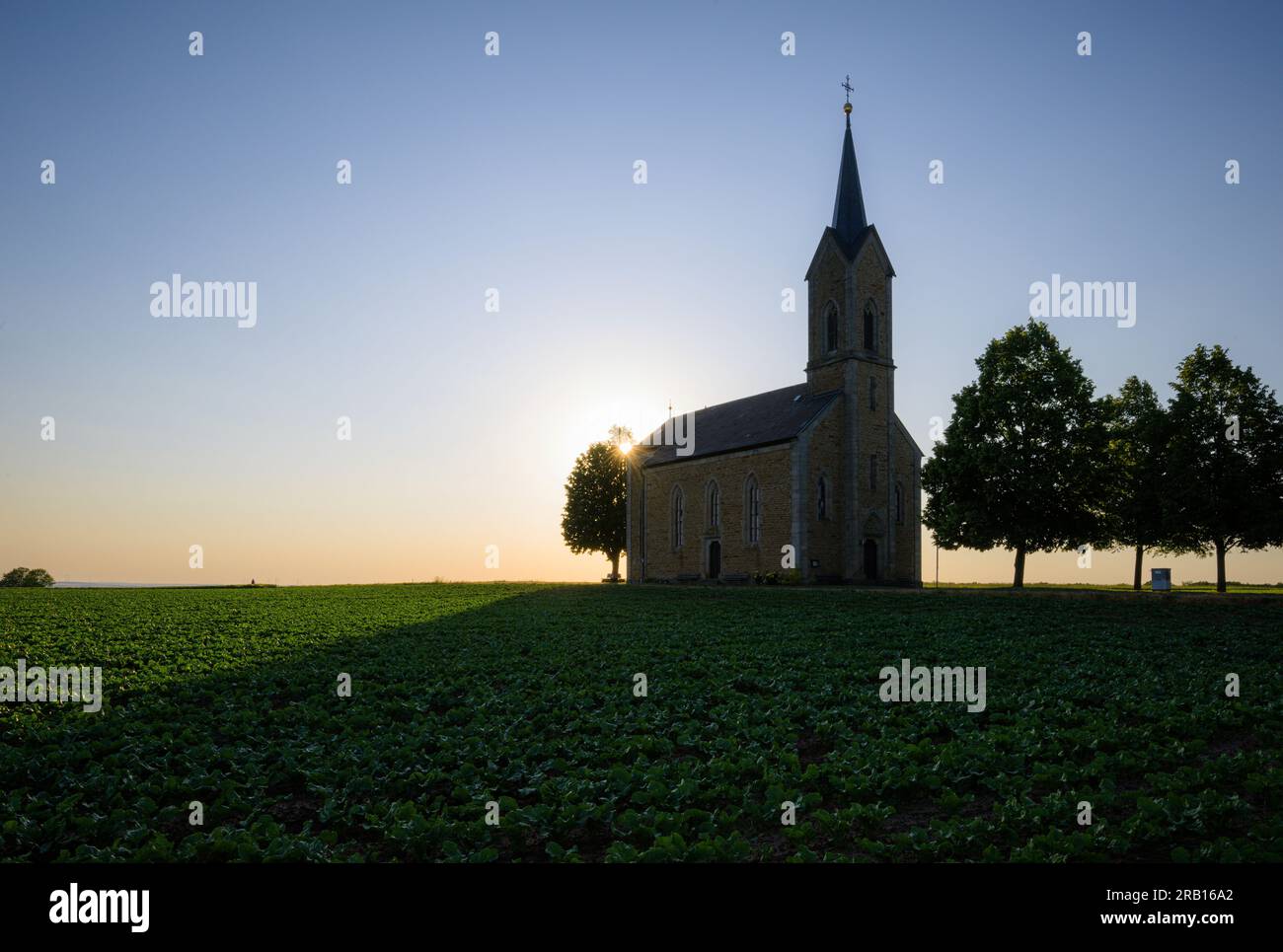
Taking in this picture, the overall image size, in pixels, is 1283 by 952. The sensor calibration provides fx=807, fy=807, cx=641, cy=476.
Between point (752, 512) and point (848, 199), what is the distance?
2049cm

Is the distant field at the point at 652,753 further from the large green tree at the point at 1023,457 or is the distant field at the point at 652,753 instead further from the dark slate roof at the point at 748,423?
the dark slate roof at the point at 748,423

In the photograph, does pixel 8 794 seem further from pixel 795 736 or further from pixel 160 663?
pixel 160 663

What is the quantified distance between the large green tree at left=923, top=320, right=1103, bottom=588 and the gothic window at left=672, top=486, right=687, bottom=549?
60.4 feet

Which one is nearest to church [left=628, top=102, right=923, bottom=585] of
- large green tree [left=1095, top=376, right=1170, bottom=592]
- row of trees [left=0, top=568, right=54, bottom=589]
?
large green tree [left=1095, top=376, right=1170, bottom=592]

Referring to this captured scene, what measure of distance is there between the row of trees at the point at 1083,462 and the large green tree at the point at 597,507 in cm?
3193

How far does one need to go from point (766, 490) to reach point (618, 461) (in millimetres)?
25280

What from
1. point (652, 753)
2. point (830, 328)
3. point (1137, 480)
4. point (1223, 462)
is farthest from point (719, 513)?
point (652, 753)

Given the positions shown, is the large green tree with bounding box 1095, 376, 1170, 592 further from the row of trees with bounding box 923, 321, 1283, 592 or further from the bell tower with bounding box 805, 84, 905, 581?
the bell tower with bounding box 805, 84, 905, 581

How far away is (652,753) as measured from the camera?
8977 mm

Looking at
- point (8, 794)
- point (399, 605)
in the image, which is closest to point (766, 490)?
point (399, 605)

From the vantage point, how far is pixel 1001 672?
1411cm

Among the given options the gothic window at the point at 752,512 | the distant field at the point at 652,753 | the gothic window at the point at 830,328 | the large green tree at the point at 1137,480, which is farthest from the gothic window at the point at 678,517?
the distant field at the point at 652,753

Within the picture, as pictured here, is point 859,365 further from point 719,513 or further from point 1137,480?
point 1137,480
